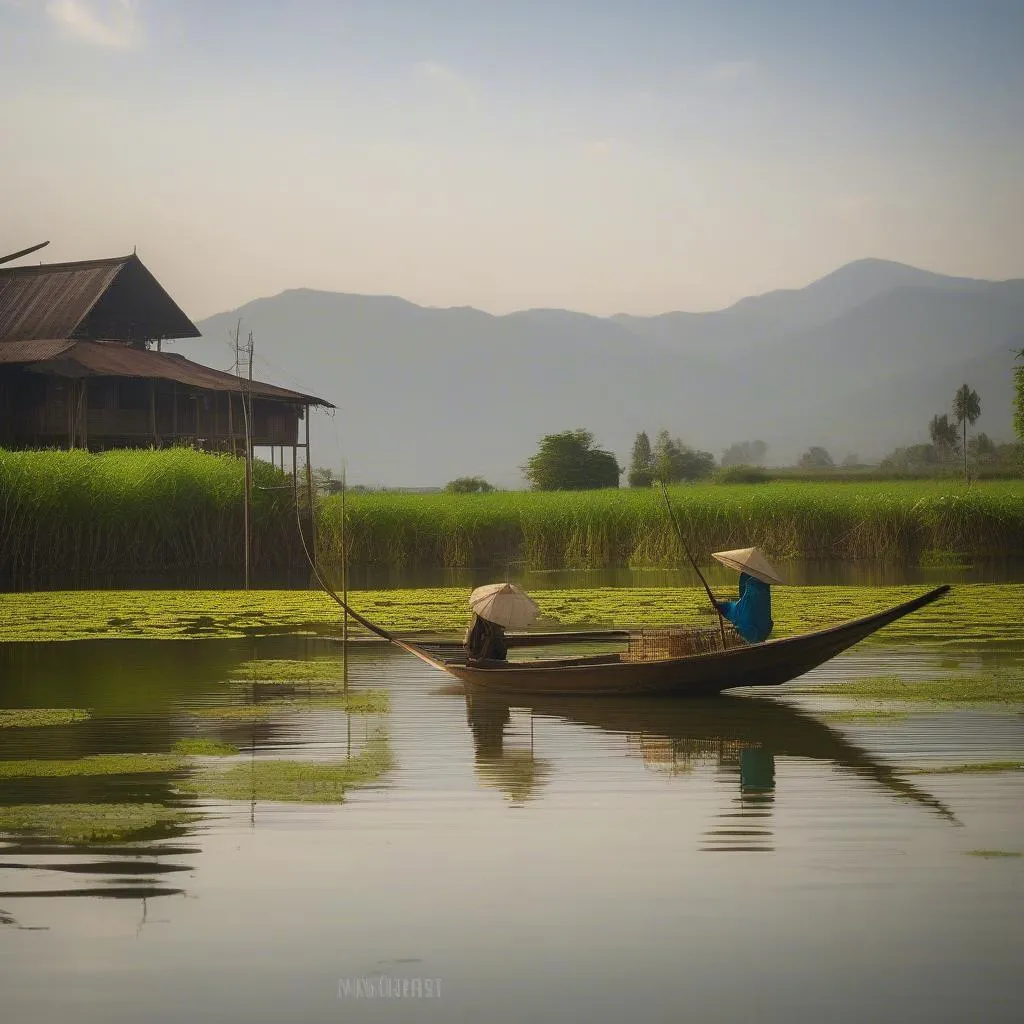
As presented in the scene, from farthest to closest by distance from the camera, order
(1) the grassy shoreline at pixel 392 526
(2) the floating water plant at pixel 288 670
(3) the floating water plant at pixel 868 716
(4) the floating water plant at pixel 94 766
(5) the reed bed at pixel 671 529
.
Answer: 1. (5) the reed bed at pixel 671 529
2. (1) the grassy shoreline at pixel 392 526
3. (2) the floating water plant at pixel 288 670
4. (3) the floating water plant at pixel 868 716
5. (4) the floating water plant at pixel 94 766

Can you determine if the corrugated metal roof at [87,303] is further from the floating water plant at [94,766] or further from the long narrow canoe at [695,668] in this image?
the floating water plant at [94,766]

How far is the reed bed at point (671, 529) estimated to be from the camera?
2780 cm

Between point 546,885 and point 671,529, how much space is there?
73.8ft

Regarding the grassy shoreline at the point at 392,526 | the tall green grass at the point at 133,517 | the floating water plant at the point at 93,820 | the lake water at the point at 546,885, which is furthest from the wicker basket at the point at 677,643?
the grassy shoreline at the point at 392,526

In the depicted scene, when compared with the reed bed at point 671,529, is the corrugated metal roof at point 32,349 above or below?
above

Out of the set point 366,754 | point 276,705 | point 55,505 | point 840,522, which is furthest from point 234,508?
point 366,754

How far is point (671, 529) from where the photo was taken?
28047mm

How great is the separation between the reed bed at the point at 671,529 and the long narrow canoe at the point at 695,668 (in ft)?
56.3

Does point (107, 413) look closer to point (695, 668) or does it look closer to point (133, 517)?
point (133, 517)

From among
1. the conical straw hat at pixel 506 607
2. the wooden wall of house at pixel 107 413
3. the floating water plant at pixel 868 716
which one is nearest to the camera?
the floating water plant at pixel 868 716

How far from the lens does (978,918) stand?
17.5ft

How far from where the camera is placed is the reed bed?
27.8m

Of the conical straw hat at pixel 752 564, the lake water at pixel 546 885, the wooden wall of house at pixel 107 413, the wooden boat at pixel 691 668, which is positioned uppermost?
the wooden wall of house at pixel 107 413

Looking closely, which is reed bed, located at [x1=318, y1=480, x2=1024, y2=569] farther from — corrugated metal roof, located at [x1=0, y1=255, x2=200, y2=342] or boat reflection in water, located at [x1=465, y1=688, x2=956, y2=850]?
boat reflection in water, located at [x1=465, y1=688, x2=956, y2=850]
